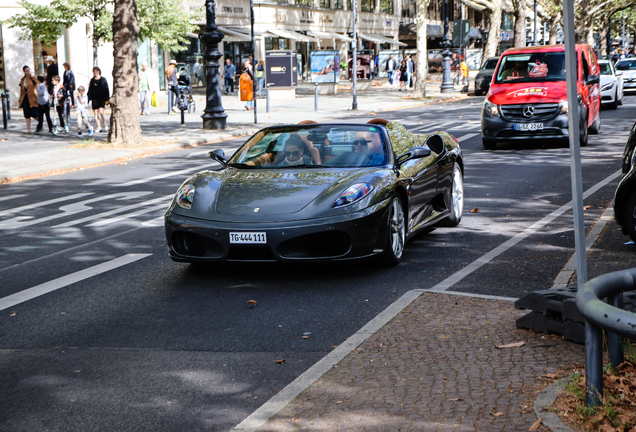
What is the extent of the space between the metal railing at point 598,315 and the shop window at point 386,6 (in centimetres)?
7592

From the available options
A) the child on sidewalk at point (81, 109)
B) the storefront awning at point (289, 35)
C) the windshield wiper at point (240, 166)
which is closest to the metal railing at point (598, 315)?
the windshield wiper at point (240, 166)

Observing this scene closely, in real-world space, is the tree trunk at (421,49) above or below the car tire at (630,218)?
above

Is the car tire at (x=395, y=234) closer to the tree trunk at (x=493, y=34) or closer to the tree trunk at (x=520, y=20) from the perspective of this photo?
the tree trunk at (x=493, y=34)

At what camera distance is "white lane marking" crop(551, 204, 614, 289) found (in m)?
6.66

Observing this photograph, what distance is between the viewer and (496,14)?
50062 millimetres

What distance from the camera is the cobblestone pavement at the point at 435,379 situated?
13.1 feet

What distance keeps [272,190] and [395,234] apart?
119 centimetres

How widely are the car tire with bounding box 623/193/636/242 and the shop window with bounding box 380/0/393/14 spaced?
71.6 metres

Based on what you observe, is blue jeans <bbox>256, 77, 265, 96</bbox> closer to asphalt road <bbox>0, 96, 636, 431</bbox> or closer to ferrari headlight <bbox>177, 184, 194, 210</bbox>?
asphalt road <bbox>0, 96, 636, 431</bbox>

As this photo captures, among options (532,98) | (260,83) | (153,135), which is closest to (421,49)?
(260,83)

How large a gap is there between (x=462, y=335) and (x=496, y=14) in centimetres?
4738

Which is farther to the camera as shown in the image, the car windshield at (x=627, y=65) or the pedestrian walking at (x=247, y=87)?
the car windshield at (x=627, y=65)

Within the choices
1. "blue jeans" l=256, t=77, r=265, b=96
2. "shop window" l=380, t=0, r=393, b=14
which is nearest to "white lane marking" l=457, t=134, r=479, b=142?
"blue jeans" l=256, t=77, r=265, b=96

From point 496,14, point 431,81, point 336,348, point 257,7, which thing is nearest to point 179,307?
point 336,348
